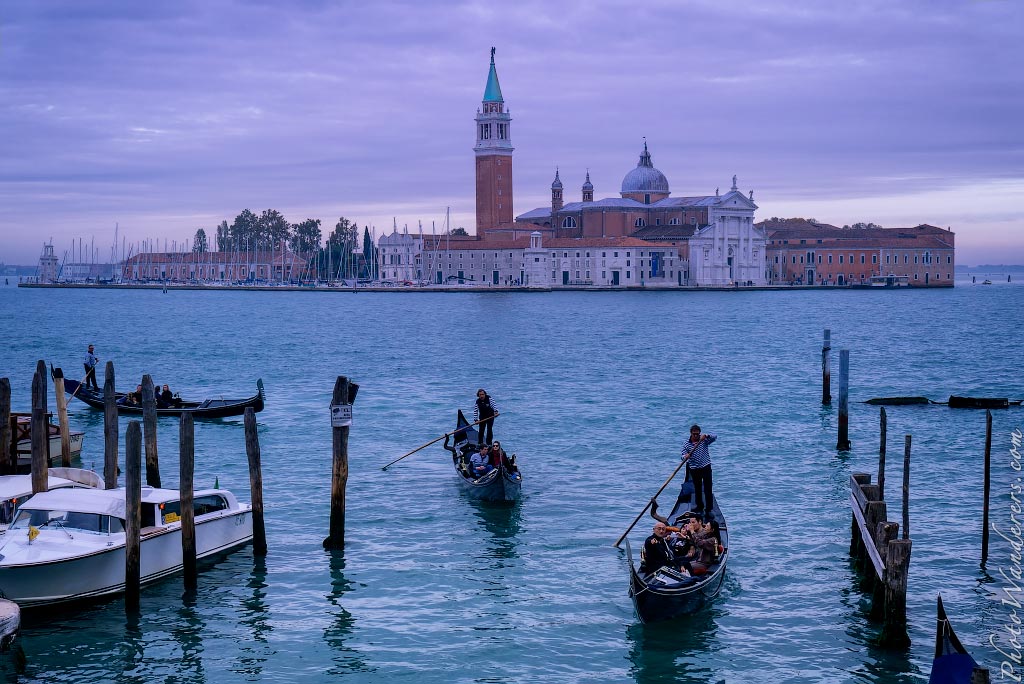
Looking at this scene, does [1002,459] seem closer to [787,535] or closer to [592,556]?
[787,535]

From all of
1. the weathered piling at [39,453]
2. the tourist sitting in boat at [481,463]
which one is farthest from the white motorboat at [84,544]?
the tourist sitting in boat at [481,463]

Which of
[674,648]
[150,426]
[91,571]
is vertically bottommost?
[674,648]

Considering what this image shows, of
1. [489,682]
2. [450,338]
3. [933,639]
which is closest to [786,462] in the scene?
[933,639]

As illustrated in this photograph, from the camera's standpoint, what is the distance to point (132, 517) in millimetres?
12508

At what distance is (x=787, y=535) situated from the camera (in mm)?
16438

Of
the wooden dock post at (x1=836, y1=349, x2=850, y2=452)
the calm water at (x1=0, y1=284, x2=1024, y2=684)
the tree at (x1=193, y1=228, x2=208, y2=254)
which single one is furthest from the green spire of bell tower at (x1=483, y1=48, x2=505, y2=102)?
the wooden dock post at (x1=836, y1=349, x2=850, y2=452)

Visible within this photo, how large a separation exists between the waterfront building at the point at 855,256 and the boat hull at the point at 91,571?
146 metres

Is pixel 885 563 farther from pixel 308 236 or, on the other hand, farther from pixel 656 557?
pixel 308 236

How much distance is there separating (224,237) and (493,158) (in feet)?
213

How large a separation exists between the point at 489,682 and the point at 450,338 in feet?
167

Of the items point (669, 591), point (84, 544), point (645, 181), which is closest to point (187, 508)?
point (84, 544)

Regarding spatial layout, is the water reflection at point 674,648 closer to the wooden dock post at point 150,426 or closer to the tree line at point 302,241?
the wooden dock post at point 150,426

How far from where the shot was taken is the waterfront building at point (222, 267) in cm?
17188

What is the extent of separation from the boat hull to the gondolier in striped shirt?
21.0 ft
